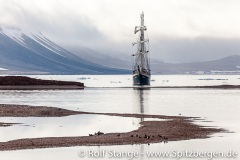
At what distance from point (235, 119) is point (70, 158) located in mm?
29689

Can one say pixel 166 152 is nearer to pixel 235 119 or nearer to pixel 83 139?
pixel 83 139

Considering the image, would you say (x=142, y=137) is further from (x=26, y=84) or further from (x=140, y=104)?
(x=26, y=84)

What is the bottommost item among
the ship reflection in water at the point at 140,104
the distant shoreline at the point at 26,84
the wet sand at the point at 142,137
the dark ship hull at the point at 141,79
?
the wet sand at the point at 142,137

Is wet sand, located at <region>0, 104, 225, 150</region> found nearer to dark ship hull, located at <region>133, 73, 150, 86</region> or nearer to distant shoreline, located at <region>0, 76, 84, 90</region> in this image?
distant shoreline, located at <region>0, 76, 84, 90</region>

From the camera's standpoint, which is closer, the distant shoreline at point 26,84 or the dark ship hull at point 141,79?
the distant shoreline at point 26,84

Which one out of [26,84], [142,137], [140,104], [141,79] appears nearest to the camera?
[142,137]

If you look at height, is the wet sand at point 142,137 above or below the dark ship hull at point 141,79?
below

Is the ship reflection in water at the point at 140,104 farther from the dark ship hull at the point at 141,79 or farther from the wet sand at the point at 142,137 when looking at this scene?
the dark ship hull at the point at 141,79

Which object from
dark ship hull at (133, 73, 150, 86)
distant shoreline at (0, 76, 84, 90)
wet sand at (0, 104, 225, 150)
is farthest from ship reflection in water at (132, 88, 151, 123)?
dark ship hull at (133, 73, 150, 86)

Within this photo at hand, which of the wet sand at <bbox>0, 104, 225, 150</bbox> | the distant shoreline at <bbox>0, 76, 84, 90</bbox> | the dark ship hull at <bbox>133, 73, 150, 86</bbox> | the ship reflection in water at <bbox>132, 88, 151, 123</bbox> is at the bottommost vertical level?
the wet sand at <bbox>0, 104, 225, 150</bbox>

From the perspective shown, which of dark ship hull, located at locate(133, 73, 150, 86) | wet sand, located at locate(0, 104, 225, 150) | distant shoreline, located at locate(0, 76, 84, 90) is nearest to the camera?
wet sand, located at locate(0, 104, 225, 150)

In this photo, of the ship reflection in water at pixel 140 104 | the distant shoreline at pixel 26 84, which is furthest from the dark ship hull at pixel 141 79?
the ship reflection in water at pixel 140 104

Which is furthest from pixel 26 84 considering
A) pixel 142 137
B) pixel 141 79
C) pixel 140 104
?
pixel 142 137

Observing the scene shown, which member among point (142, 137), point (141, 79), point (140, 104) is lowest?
point (142, 137)
